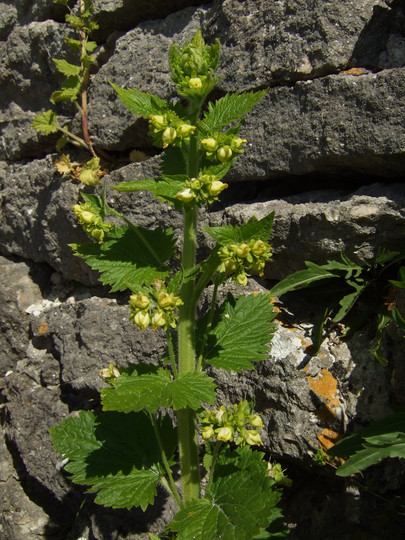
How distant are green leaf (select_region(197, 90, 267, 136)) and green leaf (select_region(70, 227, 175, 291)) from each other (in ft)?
1.79

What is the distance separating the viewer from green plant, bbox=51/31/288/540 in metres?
2.05

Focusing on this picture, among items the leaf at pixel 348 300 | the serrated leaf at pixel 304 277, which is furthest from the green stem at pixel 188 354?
the leaf at pixel 348 300

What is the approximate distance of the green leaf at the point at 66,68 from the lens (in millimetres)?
3717

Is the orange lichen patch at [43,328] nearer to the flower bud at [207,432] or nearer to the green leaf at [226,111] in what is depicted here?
the flower bud at [207,432]

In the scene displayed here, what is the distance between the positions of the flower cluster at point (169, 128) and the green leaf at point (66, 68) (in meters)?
1.96

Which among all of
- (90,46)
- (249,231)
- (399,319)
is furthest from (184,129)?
(90,46)

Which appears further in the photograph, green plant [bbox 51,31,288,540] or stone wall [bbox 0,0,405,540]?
stone wall [bbox 0,0,405,540]

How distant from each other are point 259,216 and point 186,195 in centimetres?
123

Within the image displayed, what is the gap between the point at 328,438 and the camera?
112 inches

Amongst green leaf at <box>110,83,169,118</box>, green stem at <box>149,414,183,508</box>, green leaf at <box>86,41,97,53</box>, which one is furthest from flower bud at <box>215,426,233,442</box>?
green leaf at <box>86,41,97,53</box>

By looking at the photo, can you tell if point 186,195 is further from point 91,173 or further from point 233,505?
point 91,173

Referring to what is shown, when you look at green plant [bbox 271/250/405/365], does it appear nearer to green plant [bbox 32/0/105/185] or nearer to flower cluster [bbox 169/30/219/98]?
flower cluster [bbox 169/30/219/98]

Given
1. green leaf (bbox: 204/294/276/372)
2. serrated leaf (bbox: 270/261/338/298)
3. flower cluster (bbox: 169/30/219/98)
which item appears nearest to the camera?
flower cluster (bbox: 169/30/219/98)

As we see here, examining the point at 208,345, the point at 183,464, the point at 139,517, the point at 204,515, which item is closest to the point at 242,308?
the point at 208,345
